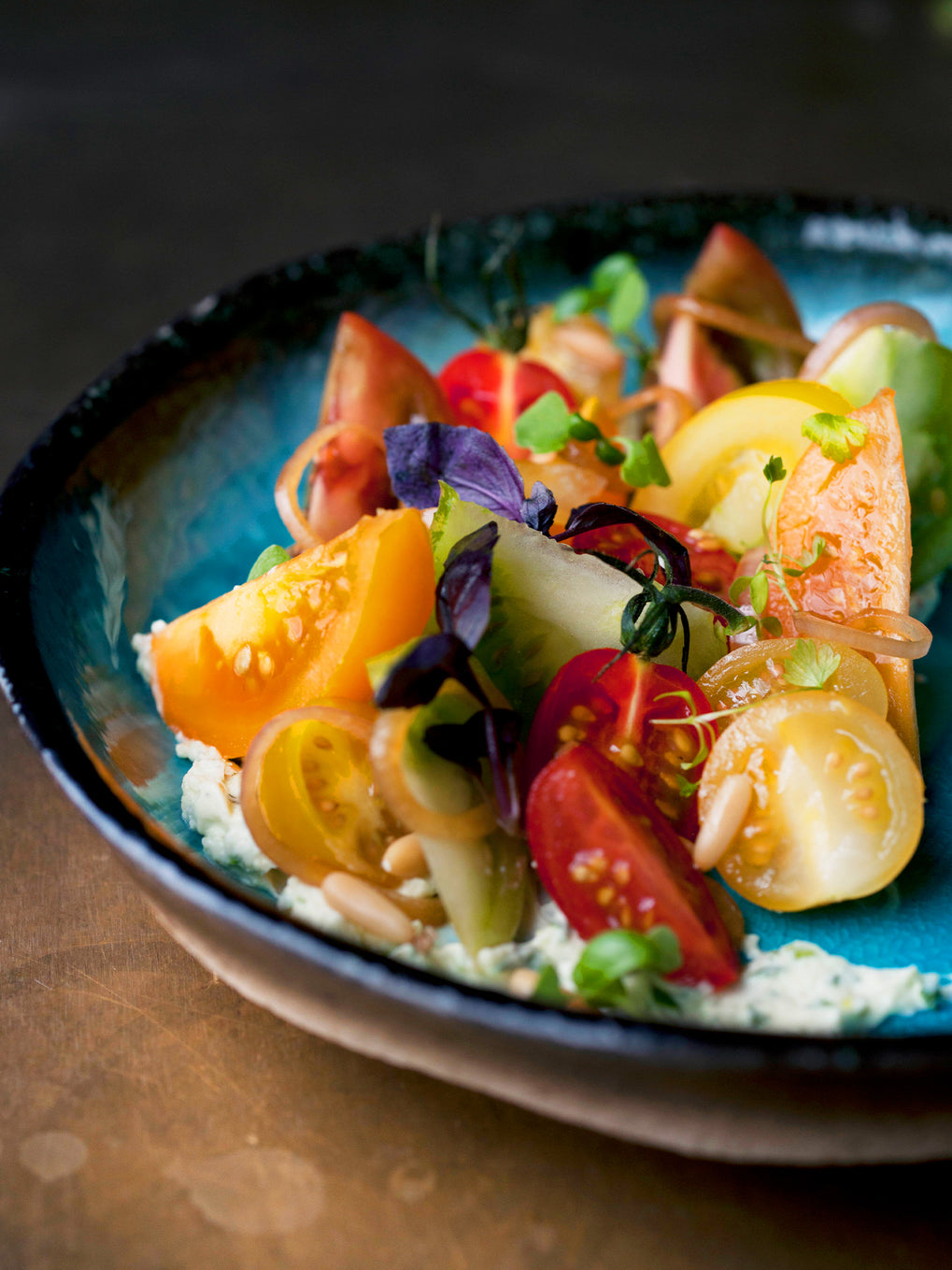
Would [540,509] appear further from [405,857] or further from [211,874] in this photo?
[211,874]

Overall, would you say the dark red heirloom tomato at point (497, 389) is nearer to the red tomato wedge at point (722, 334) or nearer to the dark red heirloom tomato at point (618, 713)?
the red tomato wedge at point (722, 334)

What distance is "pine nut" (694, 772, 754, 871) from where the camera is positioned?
1.35m

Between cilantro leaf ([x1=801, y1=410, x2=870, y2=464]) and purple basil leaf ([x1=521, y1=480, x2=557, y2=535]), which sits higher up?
cilantro leaf ([x1=801, y1=410, x2=870, y2=464])

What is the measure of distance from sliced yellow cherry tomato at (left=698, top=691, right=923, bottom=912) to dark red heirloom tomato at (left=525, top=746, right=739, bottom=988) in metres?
0.11

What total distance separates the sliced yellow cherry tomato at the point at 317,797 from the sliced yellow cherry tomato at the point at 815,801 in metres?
0.39

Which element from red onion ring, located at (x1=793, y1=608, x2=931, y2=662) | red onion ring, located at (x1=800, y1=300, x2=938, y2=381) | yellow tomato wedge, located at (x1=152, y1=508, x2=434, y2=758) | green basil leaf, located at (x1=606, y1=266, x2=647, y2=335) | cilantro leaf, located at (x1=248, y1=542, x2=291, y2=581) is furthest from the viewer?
green basil leaf, located at (x1=606, y1=266, x2=647, y2=335)

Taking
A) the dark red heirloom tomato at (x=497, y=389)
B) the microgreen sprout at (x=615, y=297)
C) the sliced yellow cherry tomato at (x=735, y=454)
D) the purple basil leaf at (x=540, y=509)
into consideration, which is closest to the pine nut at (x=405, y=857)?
the purple basil leaf at (x=540, y=509)

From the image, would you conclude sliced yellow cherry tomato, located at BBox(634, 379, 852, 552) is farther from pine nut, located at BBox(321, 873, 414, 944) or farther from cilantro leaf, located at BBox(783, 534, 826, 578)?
pine nut, located at BBox(321, 873, 414, 944)

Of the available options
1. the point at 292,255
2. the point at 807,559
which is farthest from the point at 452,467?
the point at 292,255

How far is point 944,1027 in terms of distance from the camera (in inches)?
51.1

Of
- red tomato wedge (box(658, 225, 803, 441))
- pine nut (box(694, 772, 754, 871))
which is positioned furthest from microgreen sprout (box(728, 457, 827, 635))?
red tomato wedge (box(658, 225, 803, 441))

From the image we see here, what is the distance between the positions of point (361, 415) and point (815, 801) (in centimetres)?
102

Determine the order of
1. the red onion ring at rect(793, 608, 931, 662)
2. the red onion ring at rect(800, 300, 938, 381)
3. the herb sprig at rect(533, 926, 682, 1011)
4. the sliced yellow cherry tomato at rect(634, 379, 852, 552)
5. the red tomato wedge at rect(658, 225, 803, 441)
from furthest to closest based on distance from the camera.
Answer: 1. the red tomato wedge at rect(658, 225, 803, 441)
2. the red onion ring at rect(800, 300, 938, 381)
3. the sliced yellow cherry tomato at rect(634, 379, 852, 552)
4. the red onion ring at rect(793, 608, 931, 662)
5. the herb sprig at rect(533, 926, 682, 1011)

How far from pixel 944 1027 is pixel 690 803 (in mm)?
363
